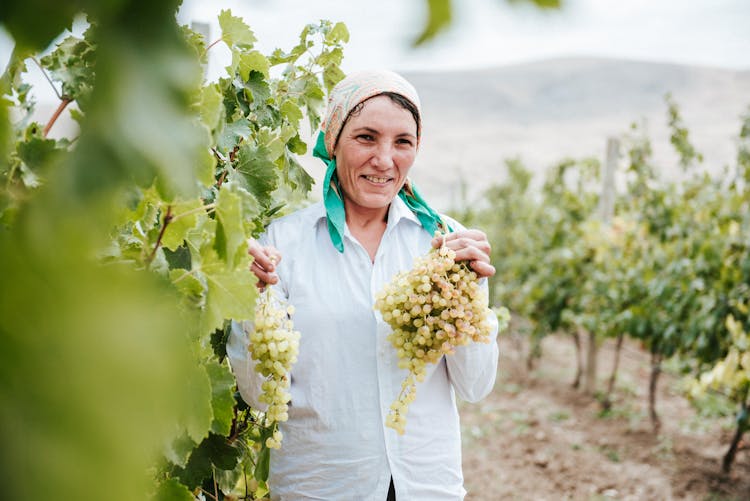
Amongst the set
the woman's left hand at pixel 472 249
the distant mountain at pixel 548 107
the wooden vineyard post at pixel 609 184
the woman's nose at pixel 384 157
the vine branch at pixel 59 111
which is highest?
the distant mountain at pixel 548 107

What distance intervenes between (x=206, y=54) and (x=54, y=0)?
43.1 inches

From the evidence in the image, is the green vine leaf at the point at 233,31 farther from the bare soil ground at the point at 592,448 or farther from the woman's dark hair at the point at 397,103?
the bare soil ground at the point at 592,448

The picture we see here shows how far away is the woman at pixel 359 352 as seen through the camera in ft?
6.02

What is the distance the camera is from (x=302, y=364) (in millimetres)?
1870

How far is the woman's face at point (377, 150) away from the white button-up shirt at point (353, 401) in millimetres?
250

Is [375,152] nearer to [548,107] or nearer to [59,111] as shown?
[59,111]

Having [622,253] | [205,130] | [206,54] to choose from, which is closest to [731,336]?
[622,253]

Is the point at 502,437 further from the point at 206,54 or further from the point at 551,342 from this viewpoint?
the point at 206,54

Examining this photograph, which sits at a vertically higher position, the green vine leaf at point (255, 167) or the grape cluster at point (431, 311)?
the green vine leaf at point (255, 167)

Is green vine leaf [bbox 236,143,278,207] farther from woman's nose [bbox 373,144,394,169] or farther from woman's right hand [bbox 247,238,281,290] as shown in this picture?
woman's nose [bbox 373,144,394,169]

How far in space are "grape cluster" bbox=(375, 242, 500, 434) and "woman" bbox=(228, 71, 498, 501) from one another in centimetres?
27

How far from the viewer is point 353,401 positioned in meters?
1.84

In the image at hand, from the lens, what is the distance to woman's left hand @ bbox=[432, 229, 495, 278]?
5.25 feet

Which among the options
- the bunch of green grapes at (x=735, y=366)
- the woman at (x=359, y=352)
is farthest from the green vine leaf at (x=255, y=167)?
the bunch of green grapes at (x=735, y=366)
